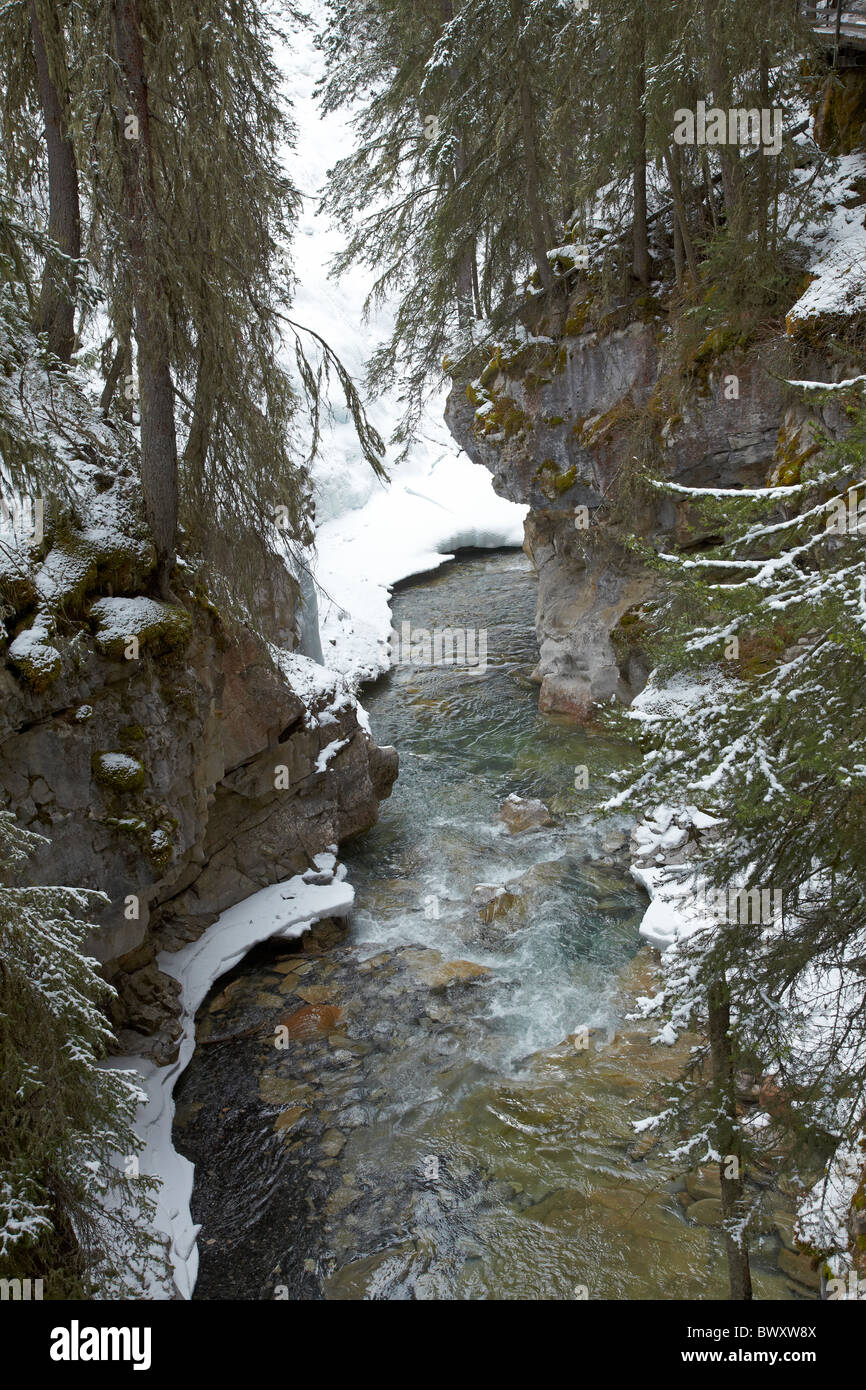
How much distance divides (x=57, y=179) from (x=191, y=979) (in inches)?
289

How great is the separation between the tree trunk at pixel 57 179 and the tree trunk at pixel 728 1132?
277 inches

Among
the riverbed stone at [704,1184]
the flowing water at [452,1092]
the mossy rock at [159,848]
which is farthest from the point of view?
the mossy rock at [159,848]

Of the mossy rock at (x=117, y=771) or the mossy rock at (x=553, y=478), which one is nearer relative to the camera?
the mossy rock at (x=117, y=771)

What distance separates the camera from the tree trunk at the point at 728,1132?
4.36 meters

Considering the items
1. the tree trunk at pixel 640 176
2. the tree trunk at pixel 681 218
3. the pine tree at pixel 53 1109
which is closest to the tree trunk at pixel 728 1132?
the pine tree at pixel 53 1109

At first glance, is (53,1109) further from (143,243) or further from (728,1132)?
(143,243)

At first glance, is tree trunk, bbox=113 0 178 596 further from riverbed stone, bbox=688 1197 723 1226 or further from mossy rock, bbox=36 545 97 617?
riverbed stone, bbox=688 1197 723 1226

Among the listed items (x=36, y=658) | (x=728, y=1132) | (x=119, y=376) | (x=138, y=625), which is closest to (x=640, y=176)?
(x=119, y=376)

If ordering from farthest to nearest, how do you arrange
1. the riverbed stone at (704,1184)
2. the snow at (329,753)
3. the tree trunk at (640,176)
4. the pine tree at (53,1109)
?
1. the tree trunk at (640,176)
2. the snow at (329,753)
3. the riverbed stone at (704,1184)
4. the pine tree at (53,1109)

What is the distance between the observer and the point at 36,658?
246 inches

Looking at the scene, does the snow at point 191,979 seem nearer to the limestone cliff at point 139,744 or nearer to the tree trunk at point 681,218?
the limestone cliff at point 139,744

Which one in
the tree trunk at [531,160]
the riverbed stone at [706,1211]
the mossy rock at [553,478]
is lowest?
the riverbed stone at [706,1211]

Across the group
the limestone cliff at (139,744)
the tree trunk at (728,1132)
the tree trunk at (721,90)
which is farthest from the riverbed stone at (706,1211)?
the tree trunk at (721,90)

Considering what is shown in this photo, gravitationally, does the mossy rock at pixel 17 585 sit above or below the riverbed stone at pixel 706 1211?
above
